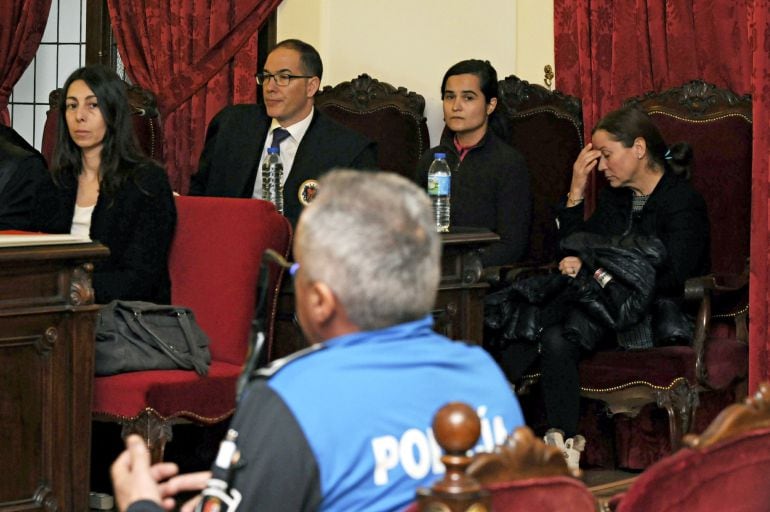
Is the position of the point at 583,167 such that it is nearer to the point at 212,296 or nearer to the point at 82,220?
the point at 212,296

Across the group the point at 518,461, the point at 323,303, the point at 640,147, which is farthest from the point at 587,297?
the point at 518,461

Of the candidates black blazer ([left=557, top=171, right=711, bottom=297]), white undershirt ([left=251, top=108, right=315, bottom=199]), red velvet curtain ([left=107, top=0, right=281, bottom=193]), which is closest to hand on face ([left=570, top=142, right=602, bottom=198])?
black blazer ([left=557, top=171, right=711, bottom=297])

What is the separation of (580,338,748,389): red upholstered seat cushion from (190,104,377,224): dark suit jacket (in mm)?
1186

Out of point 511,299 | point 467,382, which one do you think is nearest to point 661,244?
point 511,299

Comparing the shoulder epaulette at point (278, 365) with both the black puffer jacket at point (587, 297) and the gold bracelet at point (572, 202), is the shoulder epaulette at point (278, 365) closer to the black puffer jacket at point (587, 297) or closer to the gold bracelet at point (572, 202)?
the black puffer jacket at point (587, 297)

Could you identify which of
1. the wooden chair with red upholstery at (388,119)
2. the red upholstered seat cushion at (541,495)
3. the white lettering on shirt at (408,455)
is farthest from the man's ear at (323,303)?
the wooden chair with red upholstery at (388,119)

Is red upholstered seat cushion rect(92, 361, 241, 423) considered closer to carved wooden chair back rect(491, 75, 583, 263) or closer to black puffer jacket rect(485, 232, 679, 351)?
black puffer jacket rect(485, 232, 679, 351)

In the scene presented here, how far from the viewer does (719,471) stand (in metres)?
1.60

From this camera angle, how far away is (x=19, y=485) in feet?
12.0

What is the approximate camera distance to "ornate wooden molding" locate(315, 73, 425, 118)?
19.6 feet

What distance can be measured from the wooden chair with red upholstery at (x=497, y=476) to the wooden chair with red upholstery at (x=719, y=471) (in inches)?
3.3

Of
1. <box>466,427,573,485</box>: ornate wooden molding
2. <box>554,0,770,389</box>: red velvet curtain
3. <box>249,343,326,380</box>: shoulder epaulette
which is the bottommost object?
<box>466,427,573,485</box>: ornate wooden molding

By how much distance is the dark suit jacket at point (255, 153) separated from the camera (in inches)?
205

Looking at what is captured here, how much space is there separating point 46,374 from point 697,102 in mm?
2622
